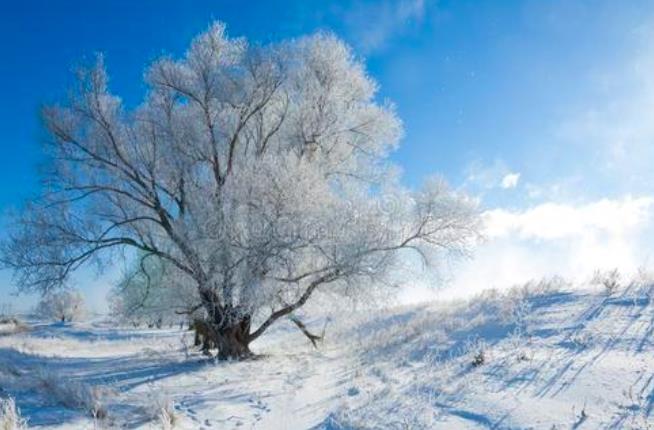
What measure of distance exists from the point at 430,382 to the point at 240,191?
19.6ft

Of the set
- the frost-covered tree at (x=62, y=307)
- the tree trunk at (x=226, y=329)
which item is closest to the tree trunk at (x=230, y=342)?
the tree trunk at (x=226, y=329)

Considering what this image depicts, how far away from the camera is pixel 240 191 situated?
1108 cm

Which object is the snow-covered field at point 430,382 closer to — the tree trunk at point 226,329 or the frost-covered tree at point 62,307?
the tree trunk at point 226,329

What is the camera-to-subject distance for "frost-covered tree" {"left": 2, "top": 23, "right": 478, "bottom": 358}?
11133 millimetres

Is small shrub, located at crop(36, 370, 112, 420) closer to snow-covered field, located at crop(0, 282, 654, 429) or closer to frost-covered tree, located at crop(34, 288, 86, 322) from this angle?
snow-covered field, located at crop(0, 282, 654, 429)

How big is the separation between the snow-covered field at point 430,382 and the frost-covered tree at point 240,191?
1.93 m

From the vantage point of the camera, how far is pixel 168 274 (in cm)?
1316

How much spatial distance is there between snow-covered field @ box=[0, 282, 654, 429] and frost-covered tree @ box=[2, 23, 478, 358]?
1.93 m

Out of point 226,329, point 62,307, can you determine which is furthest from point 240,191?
point 62,307

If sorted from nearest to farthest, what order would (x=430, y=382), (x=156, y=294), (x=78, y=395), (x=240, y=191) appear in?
(x=430, y=382) < (x=78, y=395) < (x=240, y=191) < (x=156, y=294)

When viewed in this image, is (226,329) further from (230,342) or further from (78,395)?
(78,395)

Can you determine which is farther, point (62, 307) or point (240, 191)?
point (62, 307)

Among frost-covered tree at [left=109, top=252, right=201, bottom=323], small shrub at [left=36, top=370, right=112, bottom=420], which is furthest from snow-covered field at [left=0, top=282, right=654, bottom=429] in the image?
frost-covered tree at [left=109, top=252, right=201, bottom=323]

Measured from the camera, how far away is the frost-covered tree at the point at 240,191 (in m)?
11.1
